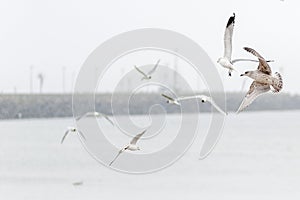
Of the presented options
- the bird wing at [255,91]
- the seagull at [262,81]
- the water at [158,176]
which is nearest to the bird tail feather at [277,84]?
the seagull at [262,81]

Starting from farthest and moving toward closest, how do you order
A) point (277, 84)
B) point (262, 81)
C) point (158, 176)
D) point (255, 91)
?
point (158, 176) → point (255, 91) → point (262, 81) → point (277, 84)

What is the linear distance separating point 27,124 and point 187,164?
3012 cm

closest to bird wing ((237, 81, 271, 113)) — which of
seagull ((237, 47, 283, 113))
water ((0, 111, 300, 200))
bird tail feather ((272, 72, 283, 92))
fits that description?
A: seagull ((237, 47, 283, 113))

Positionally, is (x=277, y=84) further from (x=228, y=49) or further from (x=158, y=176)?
(x=158, y=176)

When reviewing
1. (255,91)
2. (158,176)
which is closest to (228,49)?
(255,91)

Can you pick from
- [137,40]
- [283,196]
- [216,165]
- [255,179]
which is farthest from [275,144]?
[137,40]

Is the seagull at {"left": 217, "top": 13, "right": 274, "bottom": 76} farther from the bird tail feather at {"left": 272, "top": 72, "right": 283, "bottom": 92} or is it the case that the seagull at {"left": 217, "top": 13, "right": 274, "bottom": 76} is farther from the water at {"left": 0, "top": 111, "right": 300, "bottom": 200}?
the water at {"left": 0, "top": 111, "right": 300, "bottom": 200}

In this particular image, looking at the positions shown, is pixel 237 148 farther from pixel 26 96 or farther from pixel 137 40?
pixel 137 40

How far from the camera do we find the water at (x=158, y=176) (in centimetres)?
2009

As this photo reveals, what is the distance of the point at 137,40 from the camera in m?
9.78

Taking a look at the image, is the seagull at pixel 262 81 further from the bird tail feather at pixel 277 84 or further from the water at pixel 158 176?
the water at pixel 158 176

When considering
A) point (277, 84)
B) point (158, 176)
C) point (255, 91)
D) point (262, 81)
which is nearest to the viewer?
point (277, 84)

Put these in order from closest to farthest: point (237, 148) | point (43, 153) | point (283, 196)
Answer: point (283, 196), point (43, 153), point (237, 148)

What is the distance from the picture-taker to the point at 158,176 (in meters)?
24.3
